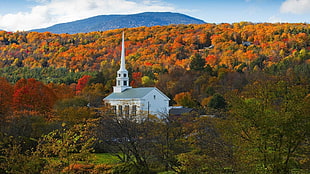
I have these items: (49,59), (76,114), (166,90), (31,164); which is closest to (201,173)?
(31,164)

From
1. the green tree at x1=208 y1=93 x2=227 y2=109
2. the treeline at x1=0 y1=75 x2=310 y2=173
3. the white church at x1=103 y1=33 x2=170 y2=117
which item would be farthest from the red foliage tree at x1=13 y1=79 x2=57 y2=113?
the green tree at x1=208 y1=93 x2=227 y2=109

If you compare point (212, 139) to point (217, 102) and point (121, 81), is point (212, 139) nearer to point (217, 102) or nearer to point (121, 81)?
point (217, 102)

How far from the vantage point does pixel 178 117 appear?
32.4m

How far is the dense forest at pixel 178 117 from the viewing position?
641 inches

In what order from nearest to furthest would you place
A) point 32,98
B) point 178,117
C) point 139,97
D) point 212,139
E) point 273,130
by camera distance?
point 273,130 → point 212,139 → point 178,117 → point 32,98 → point 139,97

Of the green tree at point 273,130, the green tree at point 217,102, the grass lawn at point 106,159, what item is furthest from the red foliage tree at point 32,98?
the green tree at point 273,130

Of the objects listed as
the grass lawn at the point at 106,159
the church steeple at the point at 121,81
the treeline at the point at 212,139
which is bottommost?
the grass lawn at the point at 106,159

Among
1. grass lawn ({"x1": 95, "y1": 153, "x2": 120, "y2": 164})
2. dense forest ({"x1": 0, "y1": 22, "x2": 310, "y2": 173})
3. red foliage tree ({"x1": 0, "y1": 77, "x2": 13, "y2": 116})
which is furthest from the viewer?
red foliage tree ({"x1": 0, "y1": 77, "x2": 13, "y2": 116})

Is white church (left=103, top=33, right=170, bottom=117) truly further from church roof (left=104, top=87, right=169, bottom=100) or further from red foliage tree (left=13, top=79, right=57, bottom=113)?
red foliage tree (left=13, top=79, right=57, bottom=113)

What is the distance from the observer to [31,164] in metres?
19.3

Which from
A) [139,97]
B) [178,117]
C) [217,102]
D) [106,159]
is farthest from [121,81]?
[106,159]

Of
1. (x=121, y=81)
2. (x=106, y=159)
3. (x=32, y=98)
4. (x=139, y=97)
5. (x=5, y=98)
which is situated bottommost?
(x=106, y=159)

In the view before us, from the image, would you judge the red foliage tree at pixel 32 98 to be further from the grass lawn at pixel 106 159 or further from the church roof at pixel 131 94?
the grass lawn at pixel 106 159

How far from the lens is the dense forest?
53.4 ft
